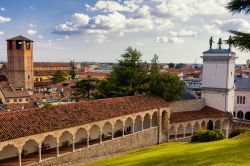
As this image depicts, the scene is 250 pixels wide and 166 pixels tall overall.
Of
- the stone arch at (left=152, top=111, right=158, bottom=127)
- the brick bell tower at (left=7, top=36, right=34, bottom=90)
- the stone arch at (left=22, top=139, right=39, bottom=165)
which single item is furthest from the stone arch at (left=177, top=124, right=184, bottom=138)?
the brick bell tower at (left=7, top=36, right=34, bottom=90)

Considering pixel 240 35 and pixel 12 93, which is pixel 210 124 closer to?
pixel 240 35

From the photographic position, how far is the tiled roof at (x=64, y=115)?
22.0 meters

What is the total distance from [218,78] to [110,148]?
19773 mm

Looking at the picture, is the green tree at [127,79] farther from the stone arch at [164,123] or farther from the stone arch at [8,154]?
the stone arch at [8,154]

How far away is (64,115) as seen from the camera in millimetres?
25688

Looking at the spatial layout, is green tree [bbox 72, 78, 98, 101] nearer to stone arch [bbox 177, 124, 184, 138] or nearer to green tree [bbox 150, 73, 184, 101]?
green tree [bbox 150, 73, 184, 101]

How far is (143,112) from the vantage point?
32.3 meters

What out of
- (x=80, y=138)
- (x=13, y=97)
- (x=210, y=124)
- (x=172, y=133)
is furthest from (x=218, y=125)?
(x=13, y=97)

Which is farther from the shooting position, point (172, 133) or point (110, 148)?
point (172, 133)

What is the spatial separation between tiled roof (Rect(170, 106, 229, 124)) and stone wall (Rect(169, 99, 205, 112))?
54cm

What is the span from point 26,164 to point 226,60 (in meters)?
28.4

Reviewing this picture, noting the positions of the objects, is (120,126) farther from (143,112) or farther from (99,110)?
(99,110)

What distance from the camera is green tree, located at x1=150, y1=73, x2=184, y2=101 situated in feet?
119

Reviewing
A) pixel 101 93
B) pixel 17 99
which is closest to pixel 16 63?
pixel 17 99
